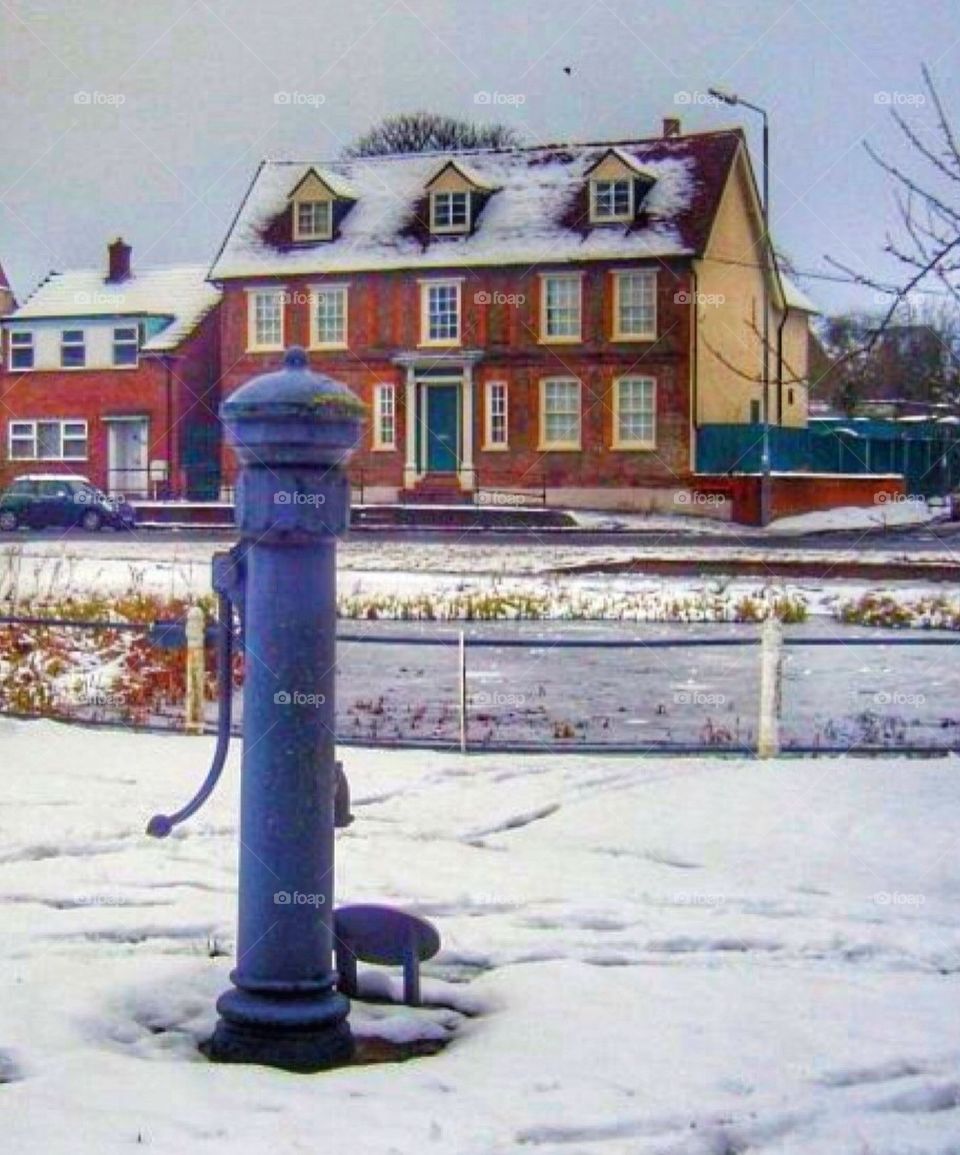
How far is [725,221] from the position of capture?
4850 centimetres

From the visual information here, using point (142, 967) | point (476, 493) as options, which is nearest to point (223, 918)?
point (142, 967)

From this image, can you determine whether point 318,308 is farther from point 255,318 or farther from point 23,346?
point 23,346

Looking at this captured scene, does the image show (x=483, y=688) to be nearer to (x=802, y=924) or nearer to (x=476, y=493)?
(x=802, y=924)

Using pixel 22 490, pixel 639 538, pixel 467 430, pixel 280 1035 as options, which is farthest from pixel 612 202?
pixel 280 1035

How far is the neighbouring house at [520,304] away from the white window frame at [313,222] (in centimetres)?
4

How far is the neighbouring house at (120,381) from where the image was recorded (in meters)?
53.2

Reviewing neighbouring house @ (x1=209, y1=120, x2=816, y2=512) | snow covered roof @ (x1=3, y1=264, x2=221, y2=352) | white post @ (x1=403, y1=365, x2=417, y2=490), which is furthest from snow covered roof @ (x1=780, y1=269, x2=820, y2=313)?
snow covered roof @ (x1=3, y1=264, x2=221, y2=352)

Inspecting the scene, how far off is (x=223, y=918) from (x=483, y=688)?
31.9ft

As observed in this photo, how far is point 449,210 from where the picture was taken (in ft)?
163

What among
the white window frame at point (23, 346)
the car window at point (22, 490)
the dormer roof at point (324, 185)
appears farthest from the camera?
the white window frame at point (23, 346)

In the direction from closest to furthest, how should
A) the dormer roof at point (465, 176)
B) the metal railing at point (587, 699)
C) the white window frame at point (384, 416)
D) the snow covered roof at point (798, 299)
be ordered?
the metal railing at point (587, 699) → the dormer roof at point (465, 176) → the white window frame at point (384, 416) → the snow covered roof at point (798, 299)

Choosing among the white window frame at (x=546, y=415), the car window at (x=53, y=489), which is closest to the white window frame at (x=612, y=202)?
the white window frame at (x=546, y=415)

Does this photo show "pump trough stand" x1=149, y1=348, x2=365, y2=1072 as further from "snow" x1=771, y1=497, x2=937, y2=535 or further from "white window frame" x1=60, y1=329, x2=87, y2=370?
"white window frame" x1=60, y1=329, x2=87, y2=370

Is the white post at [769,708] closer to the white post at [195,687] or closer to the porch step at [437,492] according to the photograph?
the white post at [195,687]
